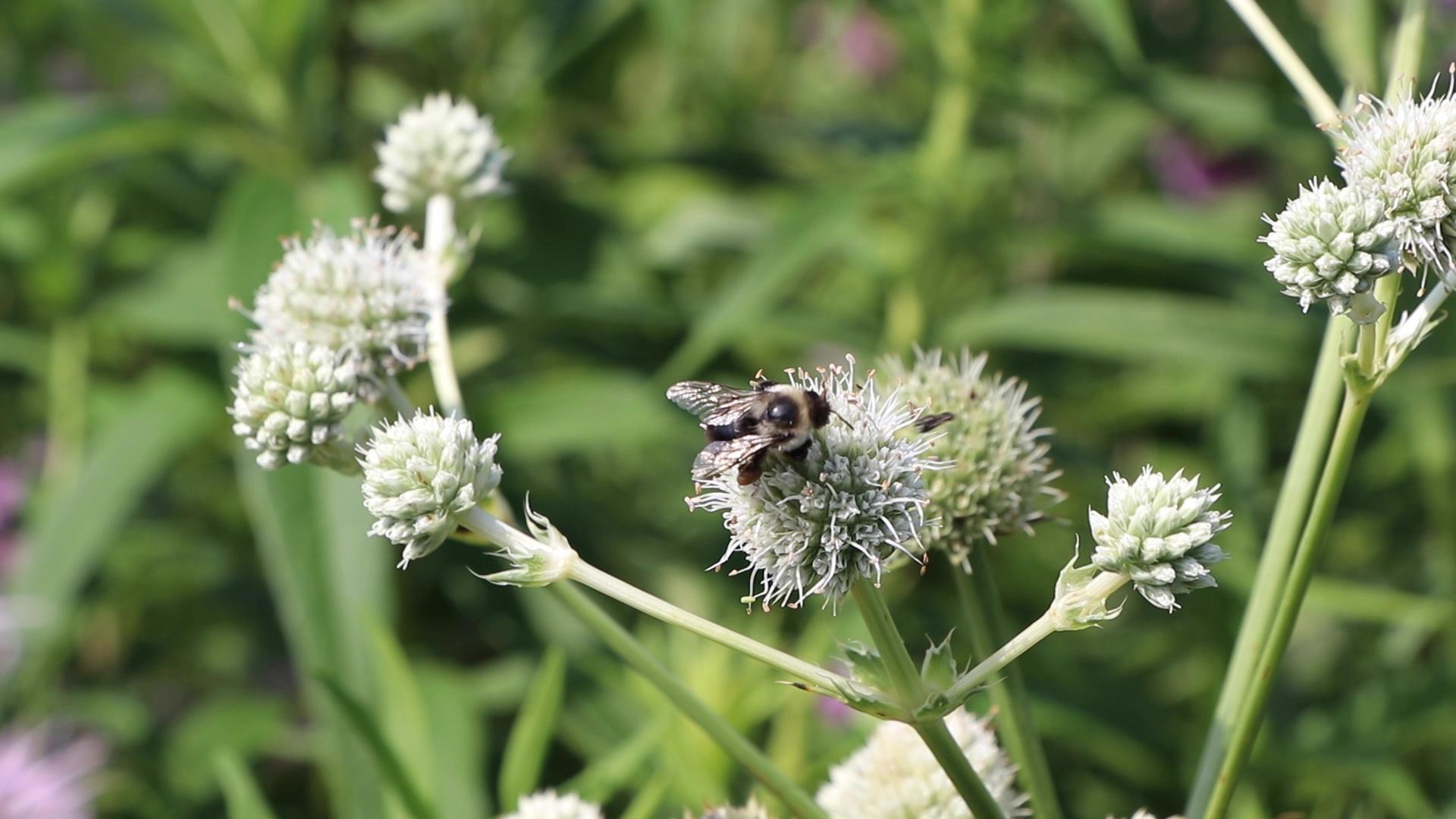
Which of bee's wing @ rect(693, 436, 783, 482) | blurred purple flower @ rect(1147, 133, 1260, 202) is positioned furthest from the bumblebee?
blurred purple flower @ rect(1147, 133, 1260, 202)

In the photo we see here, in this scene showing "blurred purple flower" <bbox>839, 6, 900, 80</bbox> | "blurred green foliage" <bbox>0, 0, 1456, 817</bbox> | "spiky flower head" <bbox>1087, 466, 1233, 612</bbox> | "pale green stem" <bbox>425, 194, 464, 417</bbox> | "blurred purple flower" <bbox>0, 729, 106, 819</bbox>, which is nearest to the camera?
"spiky flower head" <bbox>1087, 466, 1233, 612</bbox>

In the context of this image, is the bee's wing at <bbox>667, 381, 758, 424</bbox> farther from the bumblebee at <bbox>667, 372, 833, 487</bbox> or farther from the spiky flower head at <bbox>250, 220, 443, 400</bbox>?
the spiky flower head at <bbox>250, 220, 443, 400</bbox>

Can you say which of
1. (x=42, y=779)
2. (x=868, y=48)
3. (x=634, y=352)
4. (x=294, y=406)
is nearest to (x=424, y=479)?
(x=294, y=406)

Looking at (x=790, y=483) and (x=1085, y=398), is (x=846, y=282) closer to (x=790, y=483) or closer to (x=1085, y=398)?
(x=1085, y=398)

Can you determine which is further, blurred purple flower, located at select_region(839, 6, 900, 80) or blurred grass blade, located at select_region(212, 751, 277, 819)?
blurred purple flower, located at select_region(839, 6, 900, 80)

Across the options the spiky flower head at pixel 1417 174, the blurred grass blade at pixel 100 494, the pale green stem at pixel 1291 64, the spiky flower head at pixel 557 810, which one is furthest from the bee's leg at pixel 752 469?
the blurred grass blade at pixel 100 494

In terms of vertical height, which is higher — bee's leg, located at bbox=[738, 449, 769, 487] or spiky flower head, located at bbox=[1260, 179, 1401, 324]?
spiky flower head, located at bbox=[1260, 179, 1401, 324]

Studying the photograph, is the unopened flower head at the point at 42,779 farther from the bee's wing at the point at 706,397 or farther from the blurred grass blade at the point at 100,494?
the bee's wing at the point at 706,397
